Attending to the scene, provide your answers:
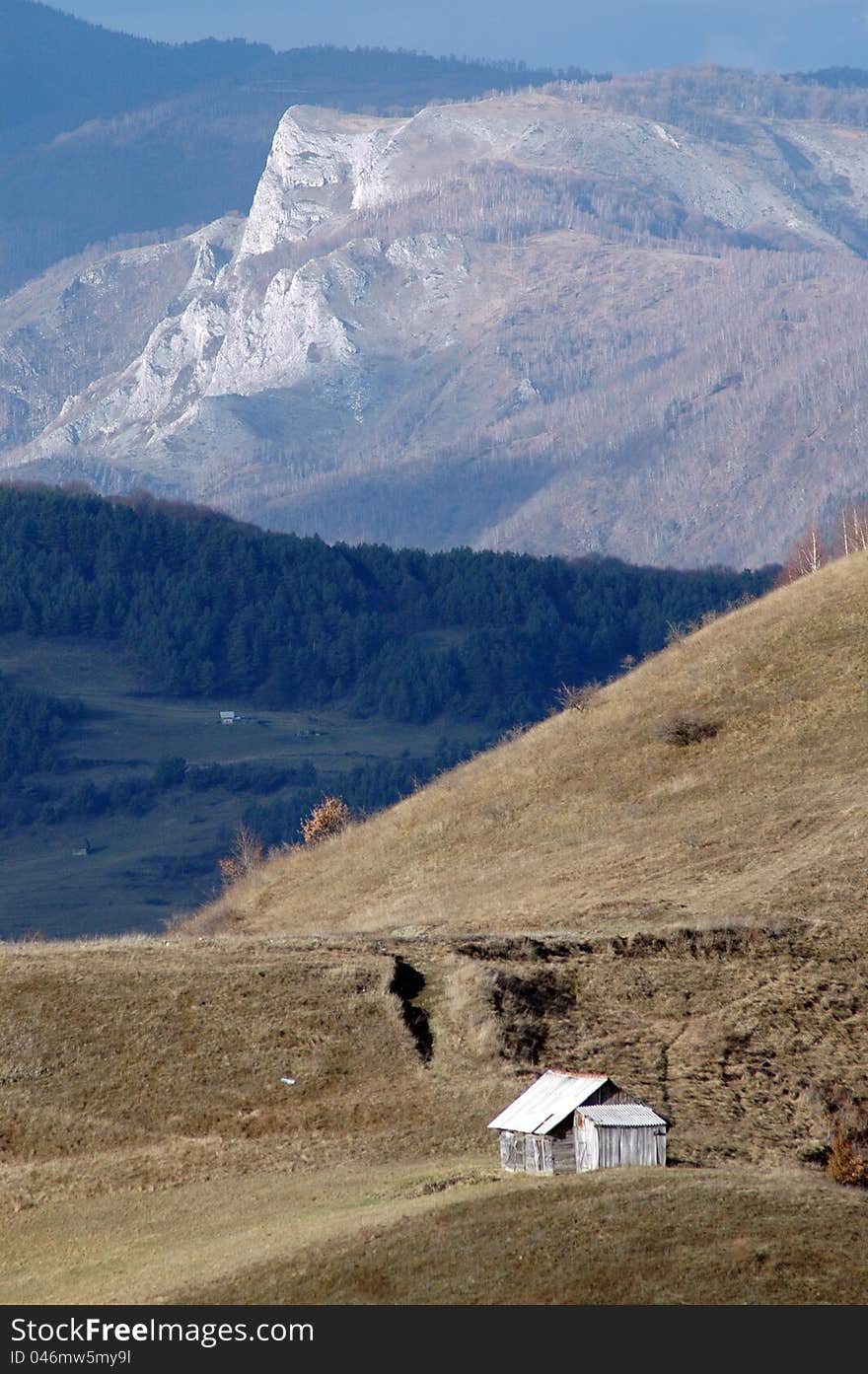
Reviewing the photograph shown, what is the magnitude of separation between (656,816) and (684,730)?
752 centimetres

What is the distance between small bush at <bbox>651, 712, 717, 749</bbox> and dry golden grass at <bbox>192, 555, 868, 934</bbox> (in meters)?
0.27

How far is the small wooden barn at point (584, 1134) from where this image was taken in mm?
38688

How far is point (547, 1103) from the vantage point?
131ft

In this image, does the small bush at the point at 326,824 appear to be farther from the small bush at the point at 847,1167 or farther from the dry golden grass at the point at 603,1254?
the dry golden grass at the point at 603,1254

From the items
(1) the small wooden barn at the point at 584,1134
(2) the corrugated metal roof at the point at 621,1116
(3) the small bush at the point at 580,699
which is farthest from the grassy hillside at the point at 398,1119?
(3) the small bush at the point at 580,699

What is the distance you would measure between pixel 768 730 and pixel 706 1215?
46224 mm

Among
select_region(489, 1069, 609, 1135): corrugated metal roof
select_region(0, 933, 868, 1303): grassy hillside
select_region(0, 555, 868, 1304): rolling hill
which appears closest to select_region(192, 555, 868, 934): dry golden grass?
select_region(0, 555, 868, 1304): rolling hill

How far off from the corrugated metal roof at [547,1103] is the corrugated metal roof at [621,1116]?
1.34 ft

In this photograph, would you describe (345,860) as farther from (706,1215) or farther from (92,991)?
(706,1215)

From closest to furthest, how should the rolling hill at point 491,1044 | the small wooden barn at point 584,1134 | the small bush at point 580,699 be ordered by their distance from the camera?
the rolling hill at point 491,1044, the small wooden barn at point 584,1134, the small bush at point 580,699

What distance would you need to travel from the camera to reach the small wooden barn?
127 feet

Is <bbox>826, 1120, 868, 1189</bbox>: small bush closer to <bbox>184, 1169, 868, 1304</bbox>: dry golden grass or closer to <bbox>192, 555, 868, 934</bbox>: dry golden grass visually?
<bbox>184, 1169, 868, 1304</bbox>: dry golden grass

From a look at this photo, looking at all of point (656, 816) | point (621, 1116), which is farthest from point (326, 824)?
point (621, 1116)

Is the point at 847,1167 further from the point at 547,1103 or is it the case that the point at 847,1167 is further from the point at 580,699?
the point at 580,699
